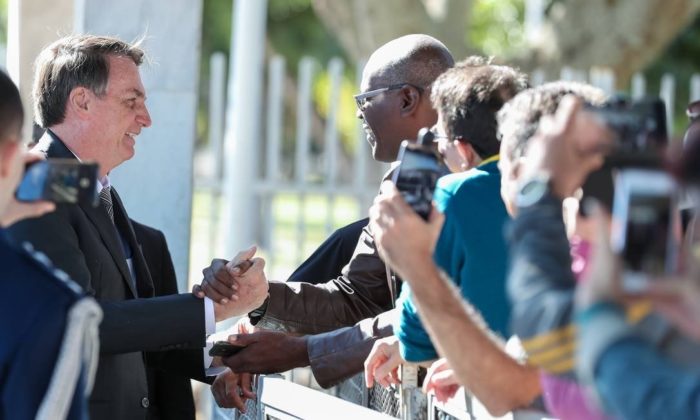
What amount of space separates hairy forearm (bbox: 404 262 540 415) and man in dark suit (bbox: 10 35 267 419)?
4.67ft

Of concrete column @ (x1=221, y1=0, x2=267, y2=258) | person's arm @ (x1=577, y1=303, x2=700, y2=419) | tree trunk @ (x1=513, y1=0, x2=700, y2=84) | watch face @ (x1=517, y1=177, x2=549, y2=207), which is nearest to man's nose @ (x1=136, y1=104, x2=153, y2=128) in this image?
watch face @ (x1=517, y1=177, x2=549, y2=207)

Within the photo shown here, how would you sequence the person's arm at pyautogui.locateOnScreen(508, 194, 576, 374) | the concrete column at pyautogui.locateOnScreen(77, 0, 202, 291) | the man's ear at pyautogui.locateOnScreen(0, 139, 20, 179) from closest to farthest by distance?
the person's arm at pyautogui.locateOnScreen(508, 194, 576, 374), the man's ear at pyautogui.locateOnScreen(0, 139, 20, 179), the concrete column at pyautogui.locateOnScreen(77, 0, 202, 291)

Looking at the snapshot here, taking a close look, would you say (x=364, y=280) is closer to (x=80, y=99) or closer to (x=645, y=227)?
(x=80, y=99)

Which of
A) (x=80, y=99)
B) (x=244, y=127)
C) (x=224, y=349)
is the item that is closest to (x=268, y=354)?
(x=224, y=349)

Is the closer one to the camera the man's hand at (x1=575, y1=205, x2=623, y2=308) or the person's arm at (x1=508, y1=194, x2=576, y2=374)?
the man's hand at (x1=575, y1=205, x2=623, y2=308)

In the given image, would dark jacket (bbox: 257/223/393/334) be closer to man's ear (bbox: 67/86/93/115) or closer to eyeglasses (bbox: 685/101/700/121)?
man's ear (bbox: 67/86/93/115)

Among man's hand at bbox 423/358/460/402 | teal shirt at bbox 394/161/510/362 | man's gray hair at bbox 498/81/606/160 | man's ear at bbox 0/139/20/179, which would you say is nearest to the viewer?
man's ear at bbox 0/139/20/179

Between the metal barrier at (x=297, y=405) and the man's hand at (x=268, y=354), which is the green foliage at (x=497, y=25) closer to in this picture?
the man's hand at (x=268, y=354)

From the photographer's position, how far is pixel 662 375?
5.97ft

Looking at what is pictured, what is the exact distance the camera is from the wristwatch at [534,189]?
2.15 metres

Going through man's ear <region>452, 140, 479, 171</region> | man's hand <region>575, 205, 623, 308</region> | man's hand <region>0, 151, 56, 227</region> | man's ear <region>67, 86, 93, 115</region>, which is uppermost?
man's ear <region>67, 86, 93, 115</region>

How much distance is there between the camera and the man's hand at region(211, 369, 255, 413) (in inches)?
168

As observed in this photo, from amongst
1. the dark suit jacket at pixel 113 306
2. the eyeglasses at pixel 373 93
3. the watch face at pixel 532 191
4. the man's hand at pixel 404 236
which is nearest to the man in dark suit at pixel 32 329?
the man's hand at pixel 404 236

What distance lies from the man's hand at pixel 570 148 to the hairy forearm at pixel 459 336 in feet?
1.34
